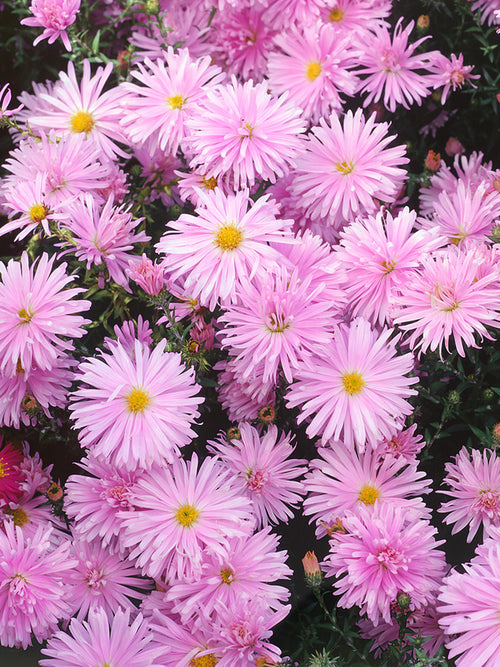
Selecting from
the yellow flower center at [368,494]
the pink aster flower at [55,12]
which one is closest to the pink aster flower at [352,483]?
the yellow flower center at [368,494]

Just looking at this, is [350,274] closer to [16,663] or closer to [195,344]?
[195,344]

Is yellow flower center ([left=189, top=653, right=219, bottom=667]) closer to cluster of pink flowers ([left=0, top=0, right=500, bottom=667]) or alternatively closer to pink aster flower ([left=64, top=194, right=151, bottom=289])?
cluster of pink flowers ([left=0, top=0, right=500, bottom=667])

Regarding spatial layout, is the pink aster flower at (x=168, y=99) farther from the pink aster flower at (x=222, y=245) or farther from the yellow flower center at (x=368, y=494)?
the yellow flower center at (x=368, y=494)

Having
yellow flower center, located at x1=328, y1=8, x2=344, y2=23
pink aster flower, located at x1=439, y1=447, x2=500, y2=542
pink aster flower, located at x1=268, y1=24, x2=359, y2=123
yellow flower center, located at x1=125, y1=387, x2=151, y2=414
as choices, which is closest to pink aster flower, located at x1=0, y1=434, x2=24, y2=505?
yellow flower center, located at x1=125, y1=387, x2=151, y2=414

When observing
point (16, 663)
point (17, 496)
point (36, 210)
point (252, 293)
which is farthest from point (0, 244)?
point (16, 663)

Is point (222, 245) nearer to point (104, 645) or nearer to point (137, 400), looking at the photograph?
point (137, 400)

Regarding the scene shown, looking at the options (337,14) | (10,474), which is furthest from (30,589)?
(337,14)
